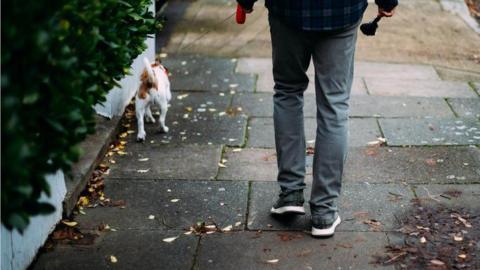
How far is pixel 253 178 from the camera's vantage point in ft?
18.1

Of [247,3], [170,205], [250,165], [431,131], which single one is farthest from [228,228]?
A: [431,131]

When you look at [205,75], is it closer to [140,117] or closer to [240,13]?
[140,117]

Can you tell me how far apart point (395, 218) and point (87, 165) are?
216 cm

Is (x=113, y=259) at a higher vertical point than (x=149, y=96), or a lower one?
higher

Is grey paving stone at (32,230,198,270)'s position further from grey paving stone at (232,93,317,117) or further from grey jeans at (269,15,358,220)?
grey paving stone at (232,93,317,117)

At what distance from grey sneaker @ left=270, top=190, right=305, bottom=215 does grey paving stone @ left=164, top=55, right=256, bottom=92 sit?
306cm

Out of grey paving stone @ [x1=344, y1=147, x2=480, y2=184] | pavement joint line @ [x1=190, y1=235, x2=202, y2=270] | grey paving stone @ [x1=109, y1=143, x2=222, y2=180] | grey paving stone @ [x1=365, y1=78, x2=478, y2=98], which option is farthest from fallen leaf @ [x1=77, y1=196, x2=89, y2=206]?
grey paving stone @ [x1=365, y1=78, x2=478, y2=98]

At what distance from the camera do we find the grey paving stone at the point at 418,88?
7.56 m

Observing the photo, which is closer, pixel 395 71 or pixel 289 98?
pixel 289 98

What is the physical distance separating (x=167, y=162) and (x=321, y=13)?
2145 mm

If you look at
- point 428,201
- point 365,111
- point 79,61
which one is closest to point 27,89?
point 79,61

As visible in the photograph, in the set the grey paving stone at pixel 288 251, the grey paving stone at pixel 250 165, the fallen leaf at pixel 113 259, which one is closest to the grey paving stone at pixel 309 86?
the grey paving stone at pixel 250 165

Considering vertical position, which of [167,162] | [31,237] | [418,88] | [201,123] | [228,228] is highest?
[31,237]

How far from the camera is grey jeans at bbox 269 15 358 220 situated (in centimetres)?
429
